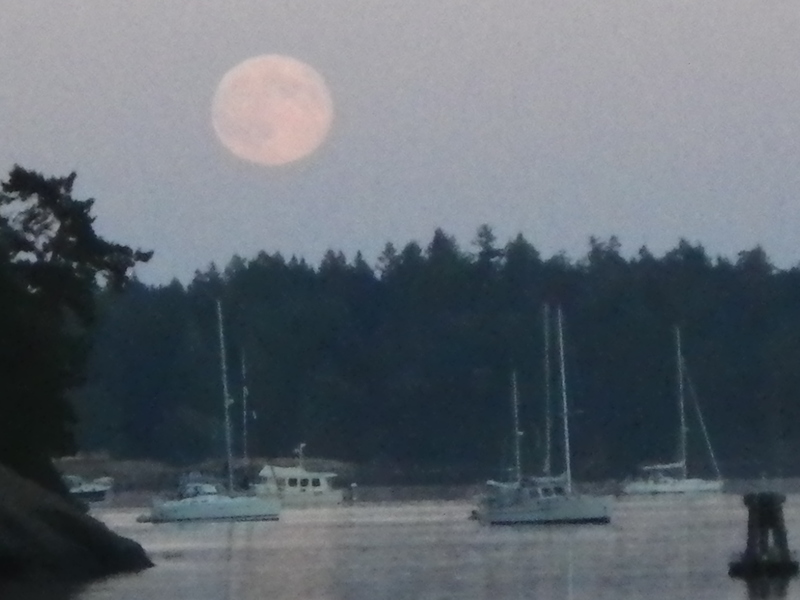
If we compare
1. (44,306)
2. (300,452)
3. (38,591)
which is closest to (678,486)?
(300,452)

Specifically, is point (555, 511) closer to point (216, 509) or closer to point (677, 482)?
point (216, 509)

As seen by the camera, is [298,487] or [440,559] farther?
[298,487]

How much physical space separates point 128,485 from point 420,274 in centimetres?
3863

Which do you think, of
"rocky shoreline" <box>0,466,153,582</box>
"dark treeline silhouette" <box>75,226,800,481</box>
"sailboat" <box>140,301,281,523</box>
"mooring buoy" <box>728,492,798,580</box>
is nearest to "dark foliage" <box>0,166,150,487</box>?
"rocky shoreline" <box>0,466,153,582</box>

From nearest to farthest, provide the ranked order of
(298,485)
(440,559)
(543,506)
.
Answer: (440,559) → (543,506) → (298,485)

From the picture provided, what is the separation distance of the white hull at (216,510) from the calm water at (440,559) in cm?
200

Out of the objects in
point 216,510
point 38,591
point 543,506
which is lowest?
point 38,591

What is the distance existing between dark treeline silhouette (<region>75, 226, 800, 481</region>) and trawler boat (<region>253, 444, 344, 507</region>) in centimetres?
2217

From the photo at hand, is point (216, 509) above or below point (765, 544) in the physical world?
above

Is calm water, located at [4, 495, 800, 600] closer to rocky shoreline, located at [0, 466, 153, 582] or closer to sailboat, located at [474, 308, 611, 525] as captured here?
sailboat, located at [474, 308, 611, 525]

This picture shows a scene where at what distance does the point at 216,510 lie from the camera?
9312cm

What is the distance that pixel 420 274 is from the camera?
177500 mm

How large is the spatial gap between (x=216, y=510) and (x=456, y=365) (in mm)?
70226

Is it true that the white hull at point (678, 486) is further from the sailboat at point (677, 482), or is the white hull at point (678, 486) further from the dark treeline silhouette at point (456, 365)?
the dark treeline silhouette at point (456, 365)
